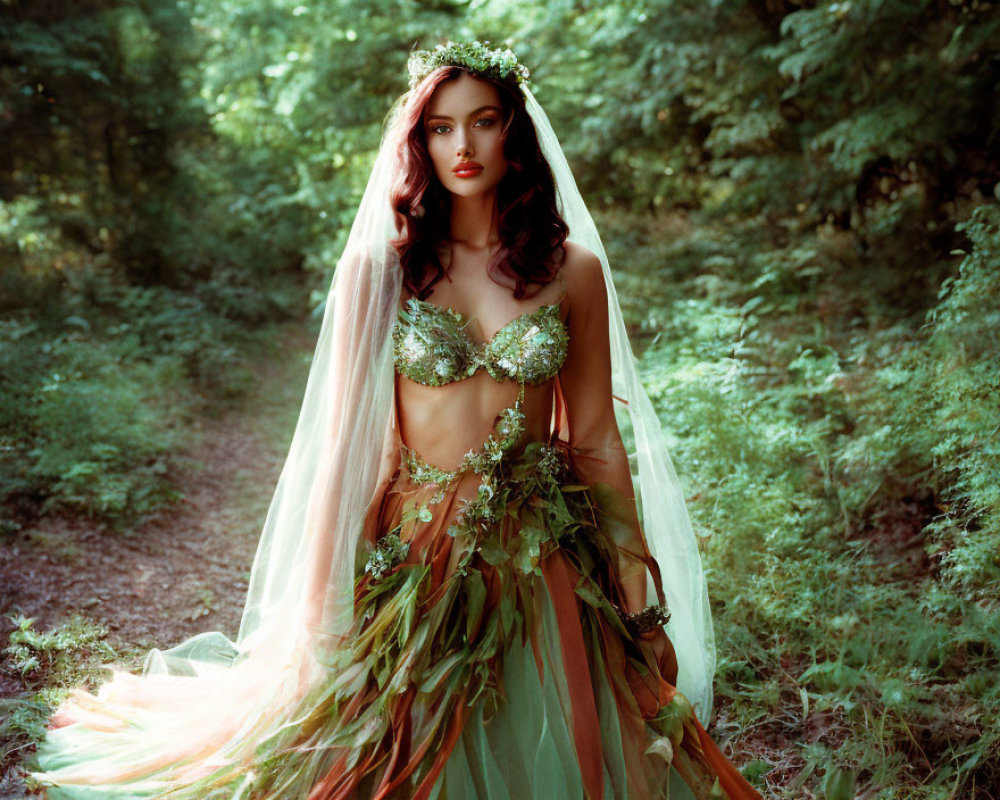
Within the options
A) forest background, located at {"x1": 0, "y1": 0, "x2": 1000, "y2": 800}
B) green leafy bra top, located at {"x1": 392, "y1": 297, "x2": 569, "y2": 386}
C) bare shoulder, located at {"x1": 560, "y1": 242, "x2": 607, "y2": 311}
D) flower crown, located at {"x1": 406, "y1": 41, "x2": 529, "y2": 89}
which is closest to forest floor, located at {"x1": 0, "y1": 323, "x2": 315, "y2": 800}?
forest background, located at {"x1": 0, "y1": 0, "x2": 1000, "y2": 800}

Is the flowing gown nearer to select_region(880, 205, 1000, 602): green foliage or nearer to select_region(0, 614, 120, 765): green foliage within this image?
select_region(0, 614, 120, 765): green foliage

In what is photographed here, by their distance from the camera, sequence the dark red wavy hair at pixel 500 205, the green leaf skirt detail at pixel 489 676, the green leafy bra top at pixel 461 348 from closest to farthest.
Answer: the green leaf skirt detail at pixel 489 676, the green leafy bra top at pixel 461 348, the dark red wavy hair at pixel 500 205

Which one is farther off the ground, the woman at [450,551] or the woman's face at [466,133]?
the woman's face at [466,133]

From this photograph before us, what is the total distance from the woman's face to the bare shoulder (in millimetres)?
310

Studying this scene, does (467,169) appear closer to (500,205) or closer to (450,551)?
(500,205)

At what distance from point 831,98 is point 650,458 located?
3840 millimetres

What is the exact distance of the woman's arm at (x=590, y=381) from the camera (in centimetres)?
228

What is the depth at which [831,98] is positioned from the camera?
17.2 ft

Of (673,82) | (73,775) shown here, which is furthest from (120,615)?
(673,82)

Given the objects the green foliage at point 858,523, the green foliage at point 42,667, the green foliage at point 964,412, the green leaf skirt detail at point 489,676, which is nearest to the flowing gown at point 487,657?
the green leaf skirt detail at point 489,676

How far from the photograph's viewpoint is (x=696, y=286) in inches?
237

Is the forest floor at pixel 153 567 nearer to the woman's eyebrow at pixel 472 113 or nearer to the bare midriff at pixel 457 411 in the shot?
the bare midriff at pixel 457 411

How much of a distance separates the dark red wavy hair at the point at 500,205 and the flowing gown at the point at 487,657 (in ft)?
0.45

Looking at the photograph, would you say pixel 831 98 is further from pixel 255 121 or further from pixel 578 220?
pixel 255 121
